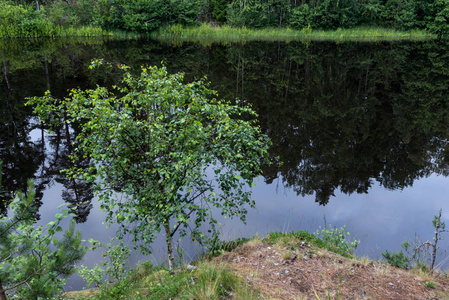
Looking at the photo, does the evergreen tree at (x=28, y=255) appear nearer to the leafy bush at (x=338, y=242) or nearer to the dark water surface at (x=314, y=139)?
the dark water surface at (x=314, y=139)

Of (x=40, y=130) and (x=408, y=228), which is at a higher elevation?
(x=40, y=130)

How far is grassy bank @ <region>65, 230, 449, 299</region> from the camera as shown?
4730 millimetres

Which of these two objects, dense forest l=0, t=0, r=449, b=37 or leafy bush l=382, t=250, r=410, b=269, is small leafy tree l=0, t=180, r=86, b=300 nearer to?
leafy bush l=382, t=250, r=410, b=269

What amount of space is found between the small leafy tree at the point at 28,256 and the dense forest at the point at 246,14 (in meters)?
46.0

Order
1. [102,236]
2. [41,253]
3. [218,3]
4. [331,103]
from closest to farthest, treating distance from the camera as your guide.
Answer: [41,253] → [102,236] → [331,103] → [218,3]

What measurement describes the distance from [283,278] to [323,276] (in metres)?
0.72

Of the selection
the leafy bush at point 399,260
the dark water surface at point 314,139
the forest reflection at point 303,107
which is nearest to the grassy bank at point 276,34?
the forest reflection at point 303,107

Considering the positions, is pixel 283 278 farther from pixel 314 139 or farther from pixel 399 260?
pixel 314 139

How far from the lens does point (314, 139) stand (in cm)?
1419

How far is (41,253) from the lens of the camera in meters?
3.88

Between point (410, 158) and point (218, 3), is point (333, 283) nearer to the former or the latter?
point (410, 158)

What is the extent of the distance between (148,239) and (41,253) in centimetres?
220

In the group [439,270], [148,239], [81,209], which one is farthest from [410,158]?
[81,209]

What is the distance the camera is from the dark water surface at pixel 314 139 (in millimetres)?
9156
